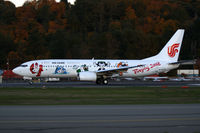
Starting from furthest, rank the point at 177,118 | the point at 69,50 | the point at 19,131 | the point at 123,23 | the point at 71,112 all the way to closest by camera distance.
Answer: the point at 123,23 → the point at 69,50 → the point at 71,112 → the point at 177,118 → the point at 19,131

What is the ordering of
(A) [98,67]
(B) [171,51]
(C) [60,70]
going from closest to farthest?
(C) [60,70], (A) [98,67], (B) [171,51]

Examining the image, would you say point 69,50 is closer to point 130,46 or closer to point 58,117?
Answer: point 130,46

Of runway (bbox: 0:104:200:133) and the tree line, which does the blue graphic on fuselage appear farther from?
the tree line

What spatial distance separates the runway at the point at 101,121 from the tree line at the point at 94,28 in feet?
208

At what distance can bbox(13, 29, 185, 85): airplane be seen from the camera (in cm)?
4181


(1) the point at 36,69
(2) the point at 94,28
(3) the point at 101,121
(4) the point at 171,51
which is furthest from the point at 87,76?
(2) the point at 94,28

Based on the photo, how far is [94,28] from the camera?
121 meters

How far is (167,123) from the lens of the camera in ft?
43.6

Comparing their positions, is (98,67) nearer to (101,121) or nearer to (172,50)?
(172,50)

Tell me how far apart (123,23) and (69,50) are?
29.5 m

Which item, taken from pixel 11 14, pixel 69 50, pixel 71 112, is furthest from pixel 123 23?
pixel 71 112

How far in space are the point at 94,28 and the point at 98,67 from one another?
78650 millimetres

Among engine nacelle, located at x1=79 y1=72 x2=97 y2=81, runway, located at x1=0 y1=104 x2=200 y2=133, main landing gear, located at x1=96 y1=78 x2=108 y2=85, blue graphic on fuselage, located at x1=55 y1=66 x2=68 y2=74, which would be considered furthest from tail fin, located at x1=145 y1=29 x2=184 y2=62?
runway, located at x1=0 y1=104 x2=200 y2=133

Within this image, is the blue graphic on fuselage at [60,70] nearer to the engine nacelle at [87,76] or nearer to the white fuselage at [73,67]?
the white fuselage at [73,67]
